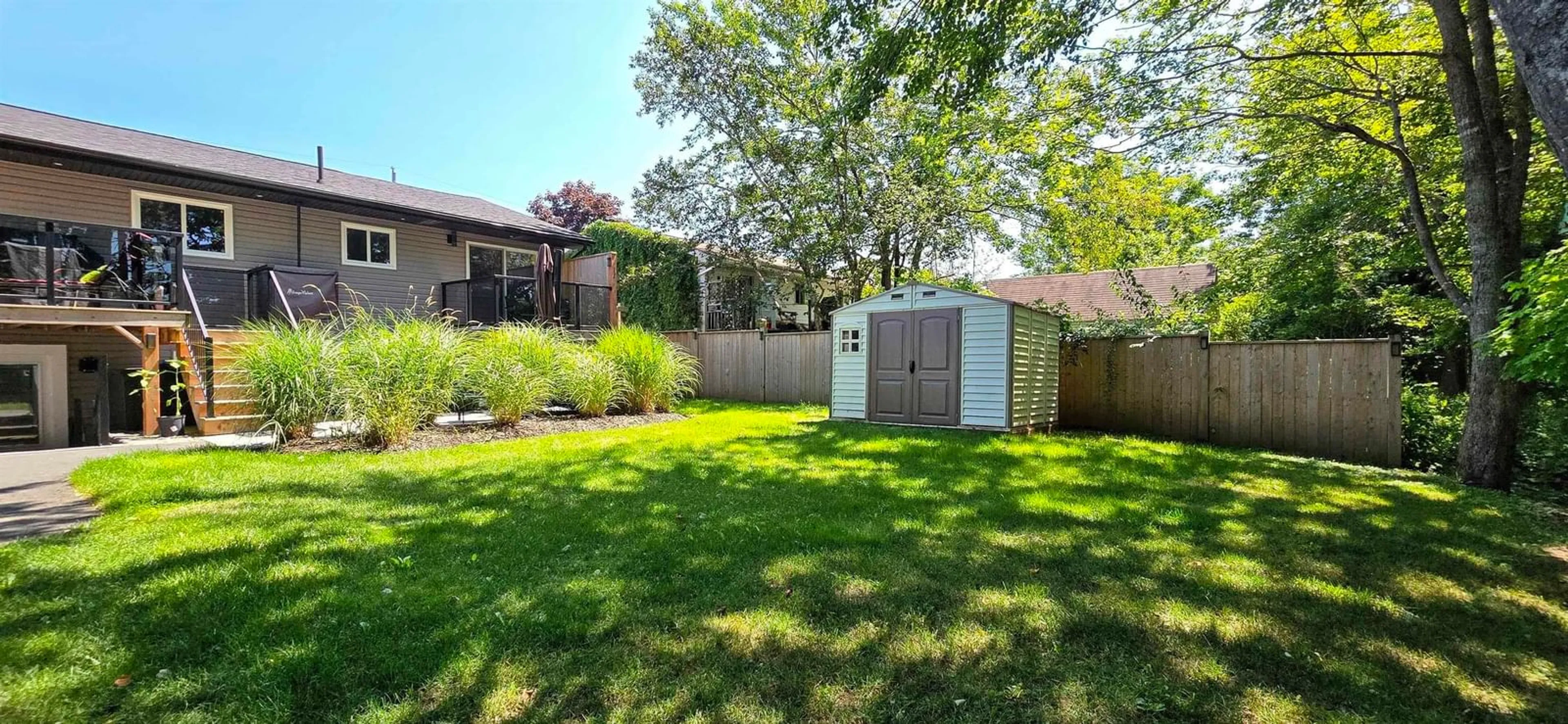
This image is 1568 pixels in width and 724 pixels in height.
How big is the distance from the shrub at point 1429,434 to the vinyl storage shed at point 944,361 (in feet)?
13.0

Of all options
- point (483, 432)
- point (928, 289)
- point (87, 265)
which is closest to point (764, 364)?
point (928, 289)

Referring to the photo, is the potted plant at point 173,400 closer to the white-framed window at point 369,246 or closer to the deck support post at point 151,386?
the deck support post at point 151,386

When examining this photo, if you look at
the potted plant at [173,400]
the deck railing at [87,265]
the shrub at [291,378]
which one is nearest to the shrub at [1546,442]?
the shrub at [291,378]

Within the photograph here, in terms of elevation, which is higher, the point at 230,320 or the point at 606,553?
the point at 230,320

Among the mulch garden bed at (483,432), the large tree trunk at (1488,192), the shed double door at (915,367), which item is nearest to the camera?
the large tree trunk at (1488,192)

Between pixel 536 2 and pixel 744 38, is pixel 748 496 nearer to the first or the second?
pixel 536 2

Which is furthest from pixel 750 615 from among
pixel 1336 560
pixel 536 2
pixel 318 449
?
pixel 536 2

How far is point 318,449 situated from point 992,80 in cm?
810

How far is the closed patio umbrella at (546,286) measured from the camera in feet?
35.3

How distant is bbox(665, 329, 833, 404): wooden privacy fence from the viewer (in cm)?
1295

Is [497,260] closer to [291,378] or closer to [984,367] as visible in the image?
[291,378]

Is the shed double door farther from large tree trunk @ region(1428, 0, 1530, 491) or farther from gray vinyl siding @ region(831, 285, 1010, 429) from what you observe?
large tree trunk @ region(1428, 0, 1530, 491)

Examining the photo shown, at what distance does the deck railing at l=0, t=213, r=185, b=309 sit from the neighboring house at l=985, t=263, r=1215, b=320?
60.8 ft

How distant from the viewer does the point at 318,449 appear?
241 inches
